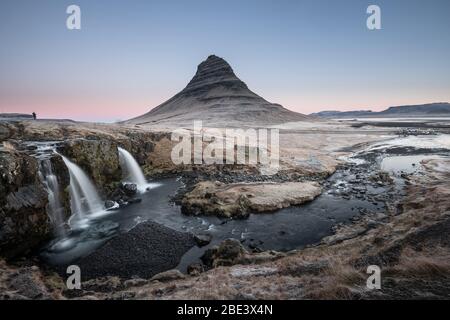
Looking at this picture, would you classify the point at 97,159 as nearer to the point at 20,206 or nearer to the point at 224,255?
the point at 20,206

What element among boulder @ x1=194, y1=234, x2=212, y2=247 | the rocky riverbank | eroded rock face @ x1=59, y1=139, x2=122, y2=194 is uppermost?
eroded rock face @ x1=59, y1=139, x2=122, y2=194

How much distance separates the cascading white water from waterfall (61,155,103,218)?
21.8 ft

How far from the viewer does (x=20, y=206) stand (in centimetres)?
1579

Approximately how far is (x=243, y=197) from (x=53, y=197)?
14604 mm

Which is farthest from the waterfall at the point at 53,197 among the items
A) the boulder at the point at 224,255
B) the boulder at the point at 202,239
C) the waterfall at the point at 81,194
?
the boulder at the point at 224,255

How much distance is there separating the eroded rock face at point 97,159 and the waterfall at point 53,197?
4.70 metres

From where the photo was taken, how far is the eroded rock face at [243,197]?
22.2 metres

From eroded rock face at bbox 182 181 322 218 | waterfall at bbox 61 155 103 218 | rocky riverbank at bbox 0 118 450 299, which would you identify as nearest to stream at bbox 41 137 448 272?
rocky riverbank at bbox 0 118 450 299

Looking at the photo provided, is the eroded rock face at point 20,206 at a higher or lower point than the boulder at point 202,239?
higher

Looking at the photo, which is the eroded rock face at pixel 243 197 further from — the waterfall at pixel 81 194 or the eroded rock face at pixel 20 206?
the eroded rock face at pixel 20 206

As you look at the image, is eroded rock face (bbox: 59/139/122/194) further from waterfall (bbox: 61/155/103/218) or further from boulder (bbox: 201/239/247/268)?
boulder (bbox: 201/239/247/268)

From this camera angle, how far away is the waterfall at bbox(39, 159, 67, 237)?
18.8m
